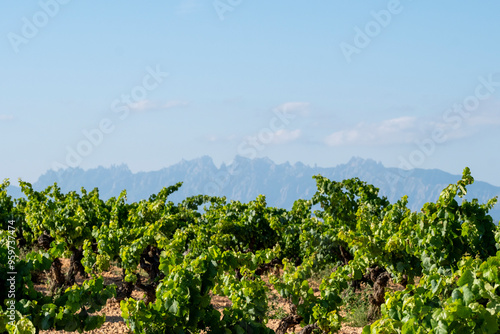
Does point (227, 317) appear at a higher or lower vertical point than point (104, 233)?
lower

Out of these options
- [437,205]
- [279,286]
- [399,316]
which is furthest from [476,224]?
[399,316]

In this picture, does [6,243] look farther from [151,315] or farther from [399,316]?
[399,316]

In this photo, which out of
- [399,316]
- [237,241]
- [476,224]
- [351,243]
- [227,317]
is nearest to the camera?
[399,316]

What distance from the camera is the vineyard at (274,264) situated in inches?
205

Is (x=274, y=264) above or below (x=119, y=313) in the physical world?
above

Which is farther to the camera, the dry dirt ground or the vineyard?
the dry dirt ground

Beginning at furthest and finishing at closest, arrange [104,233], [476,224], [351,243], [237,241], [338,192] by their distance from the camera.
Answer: [237,241] < [338,192] < [104,233] < [351,243] < [476,224]

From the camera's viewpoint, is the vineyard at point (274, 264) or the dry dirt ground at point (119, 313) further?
the dry dirt ground at point (119, 313)

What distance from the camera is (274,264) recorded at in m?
12.9

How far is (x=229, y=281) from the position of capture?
22.6 ft

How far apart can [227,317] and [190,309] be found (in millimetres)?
502

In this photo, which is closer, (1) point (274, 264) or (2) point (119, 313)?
(2) point (119, 313)

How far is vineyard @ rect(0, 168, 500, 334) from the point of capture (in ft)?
17.1

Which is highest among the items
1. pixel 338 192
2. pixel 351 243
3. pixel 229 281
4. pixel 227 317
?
pixel 338 192
